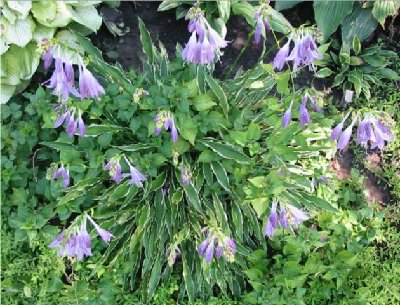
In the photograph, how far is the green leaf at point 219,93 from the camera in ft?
9.46

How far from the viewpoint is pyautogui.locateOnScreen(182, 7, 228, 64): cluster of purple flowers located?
2.45m

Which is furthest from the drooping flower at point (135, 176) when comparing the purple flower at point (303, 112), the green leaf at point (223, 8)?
the green leaf at point (223, 8)

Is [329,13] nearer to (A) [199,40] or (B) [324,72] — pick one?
(B) [324,72]

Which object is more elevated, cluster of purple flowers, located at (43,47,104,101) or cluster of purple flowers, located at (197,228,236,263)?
cluster of purple flowers, located at (43,47,104,101)

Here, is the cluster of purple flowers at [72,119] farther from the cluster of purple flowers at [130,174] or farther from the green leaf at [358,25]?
the green leaf at [358,25]

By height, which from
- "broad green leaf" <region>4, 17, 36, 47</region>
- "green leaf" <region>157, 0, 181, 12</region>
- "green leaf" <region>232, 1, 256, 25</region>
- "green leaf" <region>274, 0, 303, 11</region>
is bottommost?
"green leaf" <region>274, 0, 303, 11</region>

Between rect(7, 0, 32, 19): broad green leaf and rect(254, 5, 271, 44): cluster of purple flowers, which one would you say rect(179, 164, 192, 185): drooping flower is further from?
rect(7, 0, 32, 19): broad green leaf

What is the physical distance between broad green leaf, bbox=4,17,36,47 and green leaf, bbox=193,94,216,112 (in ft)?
3.81

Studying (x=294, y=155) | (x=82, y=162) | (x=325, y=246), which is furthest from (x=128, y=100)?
(x=325, y=246)

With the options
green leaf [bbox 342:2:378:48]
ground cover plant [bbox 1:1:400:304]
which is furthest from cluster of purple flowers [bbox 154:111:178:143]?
green leaf [bbox 342:2:378:48]

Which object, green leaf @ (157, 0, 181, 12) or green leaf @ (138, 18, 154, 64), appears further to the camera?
green leaf @ (157, 0, 181, 12)

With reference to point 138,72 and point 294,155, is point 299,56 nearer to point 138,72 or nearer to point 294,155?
point 294,155

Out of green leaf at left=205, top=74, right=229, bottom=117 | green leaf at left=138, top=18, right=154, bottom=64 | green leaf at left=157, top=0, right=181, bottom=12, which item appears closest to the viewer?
green leaf at left=205, top=74, right=229, bottom=117

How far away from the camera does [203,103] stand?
9.34 ft
